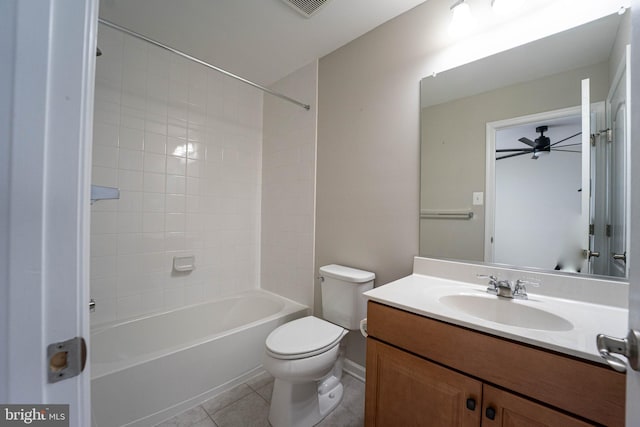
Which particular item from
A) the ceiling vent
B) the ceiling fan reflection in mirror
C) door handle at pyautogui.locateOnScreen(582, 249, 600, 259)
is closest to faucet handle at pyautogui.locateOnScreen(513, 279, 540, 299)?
door handle at pyautogui.locateOnScreen(582, 249, 600, 259)

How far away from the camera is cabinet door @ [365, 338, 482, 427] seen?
2.65 ft

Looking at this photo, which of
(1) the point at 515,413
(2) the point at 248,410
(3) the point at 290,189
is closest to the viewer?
(1) the point at 515,413

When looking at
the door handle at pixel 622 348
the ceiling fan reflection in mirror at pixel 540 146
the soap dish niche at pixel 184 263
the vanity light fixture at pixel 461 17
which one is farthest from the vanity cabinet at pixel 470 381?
the soap dish niche at pixel 184 263

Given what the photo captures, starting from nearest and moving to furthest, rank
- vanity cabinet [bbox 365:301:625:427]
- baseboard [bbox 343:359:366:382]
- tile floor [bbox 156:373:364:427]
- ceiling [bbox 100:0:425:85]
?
vanity cabinet [bbox 365:301:625:427] → tile floor [bbox 156:373:364:427] → ceiling [bbox 100:0:425:85] → baseboard [bbox 343:359:366:382]

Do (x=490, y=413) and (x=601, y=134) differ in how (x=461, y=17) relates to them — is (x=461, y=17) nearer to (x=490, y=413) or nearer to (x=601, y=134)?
(x=601, y=134)

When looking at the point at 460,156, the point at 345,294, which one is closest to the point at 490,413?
the point at 345,294

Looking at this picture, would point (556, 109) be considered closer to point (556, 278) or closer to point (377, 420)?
point (556, 278)

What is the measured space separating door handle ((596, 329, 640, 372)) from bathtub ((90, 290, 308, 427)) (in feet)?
5.54

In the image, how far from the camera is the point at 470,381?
798 mm

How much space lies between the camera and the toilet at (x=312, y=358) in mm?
1225

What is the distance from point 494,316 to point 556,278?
0.99 ft

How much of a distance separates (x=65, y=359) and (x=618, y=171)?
1.70 metres

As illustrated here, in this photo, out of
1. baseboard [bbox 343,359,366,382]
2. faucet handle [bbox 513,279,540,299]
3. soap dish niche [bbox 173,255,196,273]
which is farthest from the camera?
soap dish niche [bbox 173,255,196,273]

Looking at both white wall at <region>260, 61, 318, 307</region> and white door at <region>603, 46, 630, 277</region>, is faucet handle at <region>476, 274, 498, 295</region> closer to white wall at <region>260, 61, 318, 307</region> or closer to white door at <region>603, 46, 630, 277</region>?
white door at <region>603, 46, 630, 277</region>
